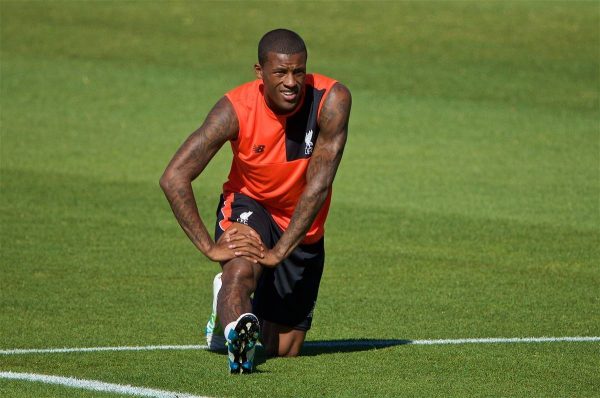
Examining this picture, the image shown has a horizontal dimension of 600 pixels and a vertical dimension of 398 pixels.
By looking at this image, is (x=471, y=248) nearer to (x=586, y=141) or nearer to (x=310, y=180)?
(x=310, y=180)

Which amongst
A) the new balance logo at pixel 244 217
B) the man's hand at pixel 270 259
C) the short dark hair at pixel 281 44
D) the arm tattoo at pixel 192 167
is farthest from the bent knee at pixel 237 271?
the short dark hair at pixel 281 44

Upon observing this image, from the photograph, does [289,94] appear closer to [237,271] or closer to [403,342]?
[237,271]

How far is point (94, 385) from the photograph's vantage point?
822 centimetres

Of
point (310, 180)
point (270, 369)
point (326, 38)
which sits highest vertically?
point (326, 38)

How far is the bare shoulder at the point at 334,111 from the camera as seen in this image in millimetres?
9148

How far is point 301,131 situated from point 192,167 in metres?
0.75

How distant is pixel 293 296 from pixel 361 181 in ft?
28.5

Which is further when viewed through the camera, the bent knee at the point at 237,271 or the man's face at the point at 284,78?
the man's face at the point at 284,78

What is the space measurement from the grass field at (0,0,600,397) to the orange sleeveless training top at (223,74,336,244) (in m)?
1.14

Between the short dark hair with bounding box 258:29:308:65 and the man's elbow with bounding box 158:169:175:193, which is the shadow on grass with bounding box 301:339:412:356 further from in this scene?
the short dark hair with bounding box 258:29:308:65

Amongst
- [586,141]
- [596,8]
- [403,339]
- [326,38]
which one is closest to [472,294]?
[403,339]

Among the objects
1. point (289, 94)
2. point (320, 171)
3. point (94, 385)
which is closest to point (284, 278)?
point (320, 171)

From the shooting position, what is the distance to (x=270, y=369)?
29.2ft

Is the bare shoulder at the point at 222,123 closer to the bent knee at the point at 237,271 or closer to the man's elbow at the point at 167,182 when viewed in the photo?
the man's elbow at the point at 167,182
